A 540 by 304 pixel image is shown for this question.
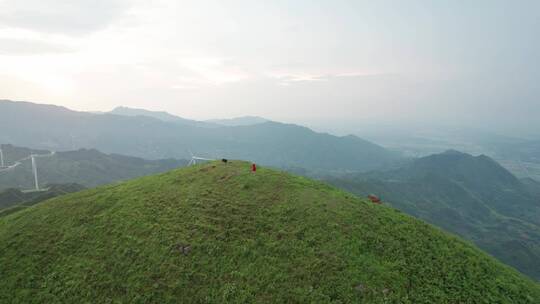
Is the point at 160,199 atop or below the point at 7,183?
atop

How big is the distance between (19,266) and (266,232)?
16320mm

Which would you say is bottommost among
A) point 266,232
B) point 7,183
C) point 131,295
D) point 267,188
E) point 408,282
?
point 7,183

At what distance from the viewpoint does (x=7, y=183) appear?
520ft

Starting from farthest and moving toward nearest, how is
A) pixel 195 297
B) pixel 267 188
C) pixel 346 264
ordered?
1. pixel 267 188
2. pixel 346 264
3. pixel 195 297

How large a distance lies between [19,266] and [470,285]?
27924mm

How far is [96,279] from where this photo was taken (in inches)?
683

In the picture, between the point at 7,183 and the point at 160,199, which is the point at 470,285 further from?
the point at 7,183

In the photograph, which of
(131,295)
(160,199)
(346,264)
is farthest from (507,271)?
(160,199)

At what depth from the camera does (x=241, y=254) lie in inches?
719

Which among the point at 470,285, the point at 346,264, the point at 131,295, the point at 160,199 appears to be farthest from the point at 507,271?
the point at 160,199

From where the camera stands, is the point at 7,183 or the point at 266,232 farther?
the point at 7,183

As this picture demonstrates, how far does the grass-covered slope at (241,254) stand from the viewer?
16.0 m

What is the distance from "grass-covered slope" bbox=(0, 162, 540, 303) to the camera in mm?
16047

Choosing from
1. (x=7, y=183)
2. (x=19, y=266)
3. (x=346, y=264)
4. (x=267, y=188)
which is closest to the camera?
(x=346, y=264)
